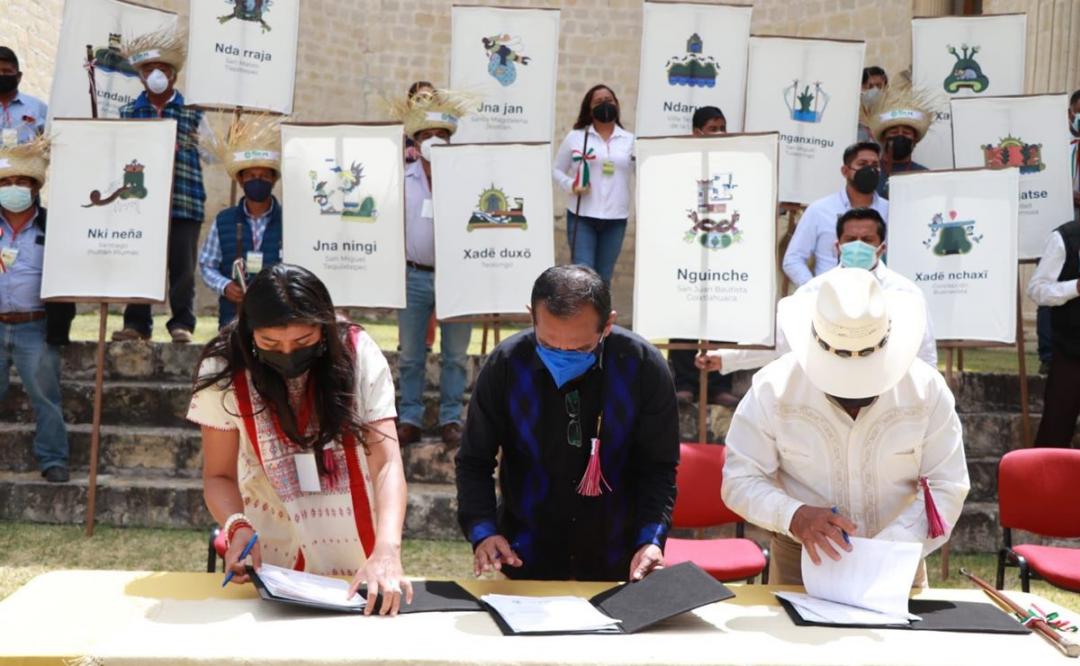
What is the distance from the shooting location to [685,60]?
766 cm

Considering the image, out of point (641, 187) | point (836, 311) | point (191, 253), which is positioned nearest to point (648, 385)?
point (836, 311)

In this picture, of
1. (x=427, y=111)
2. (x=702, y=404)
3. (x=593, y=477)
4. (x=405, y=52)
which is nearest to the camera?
(x=593, y=477)

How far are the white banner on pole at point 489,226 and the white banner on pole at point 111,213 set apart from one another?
4.76 feet

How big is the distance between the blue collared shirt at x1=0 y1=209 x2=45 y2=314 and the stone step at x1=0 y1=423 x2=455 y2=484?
721 mm

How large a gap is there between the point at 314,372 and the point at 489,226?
3272mm

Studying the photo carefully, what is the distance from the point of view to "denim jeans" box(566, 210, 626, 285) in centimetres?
727

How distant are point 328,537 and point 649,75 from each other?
5.51m

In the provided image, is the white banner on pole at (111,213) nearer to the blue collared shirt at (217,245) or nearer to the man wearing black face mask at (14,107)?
the blue collared shirt at (217,245)

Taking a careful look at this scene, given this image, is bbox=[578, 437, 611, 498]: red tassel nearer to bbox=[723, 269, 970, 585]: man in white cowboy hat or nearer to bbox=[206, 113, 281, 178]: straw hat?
bbox=[723, 269, 970, 585]: man in white cowboy hat

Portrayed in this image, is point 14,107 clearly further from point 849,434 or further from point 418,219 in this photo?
point 849,434

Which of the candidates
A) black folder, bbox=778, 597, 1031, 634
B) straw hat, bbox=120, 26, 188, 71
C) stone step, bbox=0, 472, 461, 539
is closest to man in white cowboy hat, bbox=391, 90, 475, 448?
stone step, bbox=0, 472, 461, 539

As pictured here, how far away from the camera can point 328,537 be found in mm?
2828

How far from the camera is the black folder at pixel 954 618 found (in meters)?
2.46

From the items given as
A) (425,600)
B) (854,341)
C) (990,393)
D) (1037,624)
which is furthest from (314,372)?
(990,393)
